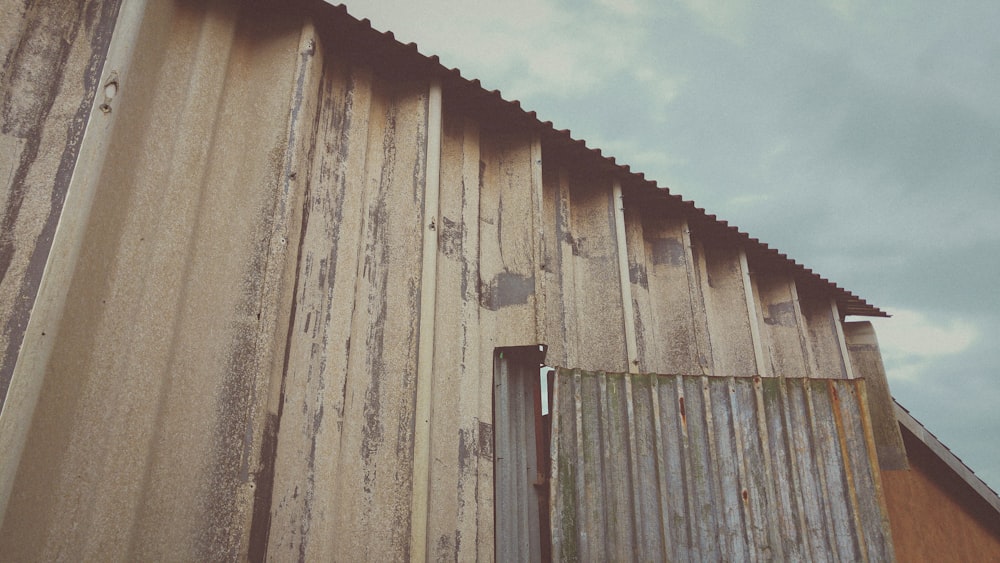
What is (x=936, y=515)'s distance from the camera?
715 centimetres

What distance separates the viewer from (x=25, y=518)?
274 centimetres

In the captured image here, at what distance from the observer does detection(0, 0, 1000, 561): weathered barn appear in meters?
3.13

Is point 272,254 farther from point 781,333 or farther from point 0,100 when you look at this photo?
point 781,333

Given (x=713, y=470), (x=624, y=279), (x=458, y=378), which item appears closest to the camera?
(x=713, y=470)

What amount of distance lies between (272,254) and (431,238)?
4.28ft

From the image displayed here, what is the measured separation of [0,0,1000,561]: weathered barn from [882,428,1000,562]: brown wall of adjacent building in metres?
3.23

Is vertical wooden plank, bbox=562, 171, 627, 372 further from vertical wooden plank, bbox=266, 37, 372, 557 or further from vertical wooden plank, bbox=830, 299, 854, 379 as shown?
→ vertical wooden plank, bbox=830, 299, 854, 379

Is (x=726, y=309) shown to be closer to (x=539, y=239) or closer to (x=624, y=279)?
(x=624, y=279)

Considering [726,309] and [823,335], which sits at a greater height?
[726,309]

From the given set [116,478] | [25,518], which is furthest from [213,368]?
[25,518]

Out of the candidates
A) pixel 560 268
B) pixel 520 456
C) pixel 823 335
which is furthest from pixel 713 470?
pixel 823 335

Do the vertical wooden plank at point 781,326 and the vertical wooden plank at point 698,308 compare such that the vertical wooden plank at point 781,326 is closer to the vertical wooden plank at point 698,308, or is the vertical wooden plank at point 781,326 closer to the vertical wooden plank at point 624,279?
the vertical wooden plank at point 698,308

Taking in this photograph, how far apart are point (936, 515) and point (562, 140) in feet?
21.1

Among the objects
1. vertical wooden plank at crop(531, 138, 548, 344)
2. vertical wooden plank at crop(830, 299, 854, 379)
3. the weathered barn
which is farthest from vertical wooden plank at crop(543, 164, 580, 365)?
vertical wooden plank at crop(830, 299, 854, 379)
